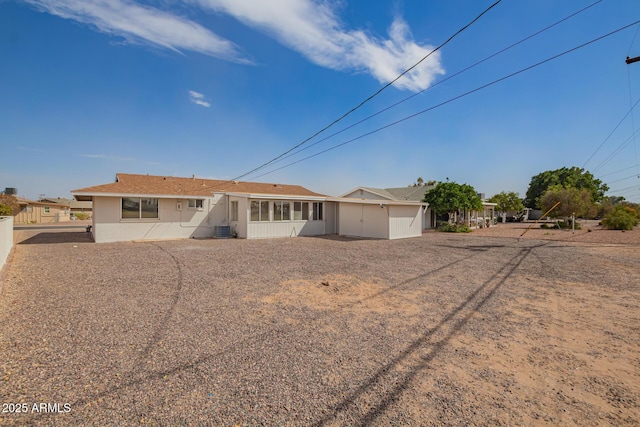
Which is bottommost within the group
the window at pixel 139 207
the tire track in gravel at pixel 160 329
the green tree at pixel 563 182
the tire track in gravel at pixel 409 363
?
the tire track in gravel at pixel 409 363

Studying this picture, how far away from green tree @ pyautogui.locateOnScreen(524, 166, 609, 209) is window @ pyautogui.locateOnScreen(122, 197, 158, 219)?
52.9 metres

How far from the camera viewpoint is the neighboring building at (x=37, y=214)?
111 ft

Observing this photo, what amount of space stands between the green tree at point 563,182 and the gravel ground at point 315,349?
50.4 metres

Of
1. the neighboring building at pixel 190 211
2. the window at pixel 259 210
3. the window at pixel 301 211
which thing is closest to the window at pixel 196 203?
the neighboring building at pixel 190 211

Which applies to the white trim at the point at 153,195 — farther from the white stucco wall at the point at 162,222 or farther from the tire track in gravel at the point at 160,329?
the tire track in gravel at the point at 160,329

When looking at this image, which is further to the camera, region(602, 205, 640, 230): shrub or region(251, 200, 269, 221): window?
region(602, 205, 640, 230): shrub

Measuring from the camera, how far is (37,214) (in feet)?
117

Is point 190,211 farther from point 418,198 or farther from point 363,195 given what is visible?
point 418,198

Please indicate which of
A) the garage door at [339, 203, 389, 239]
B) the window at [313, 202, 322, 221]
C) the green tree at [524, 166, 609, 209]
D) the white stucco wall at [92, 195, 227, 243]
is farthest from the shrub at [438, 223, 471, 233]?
the green tree at [524, 166, 609, 209]

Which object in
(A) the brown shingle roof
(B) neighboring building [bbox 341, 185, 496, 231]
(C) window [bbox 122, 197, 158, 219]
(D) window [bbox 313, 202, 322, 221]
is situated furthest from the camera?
(B) neighboring building [bbox 341, 185, 496, 231]

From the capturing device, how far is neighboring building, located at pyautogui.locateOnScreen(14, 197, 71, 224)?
111ft

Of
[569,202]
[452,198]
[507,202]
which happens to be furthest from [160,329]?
[507,202]

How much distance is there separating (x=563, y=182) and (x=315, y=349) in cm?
6088

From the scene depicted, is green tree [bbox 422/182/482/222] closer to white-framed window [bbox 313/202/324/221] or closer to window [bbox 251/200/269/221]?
white-framed window [bbox 313/202/324/221]
